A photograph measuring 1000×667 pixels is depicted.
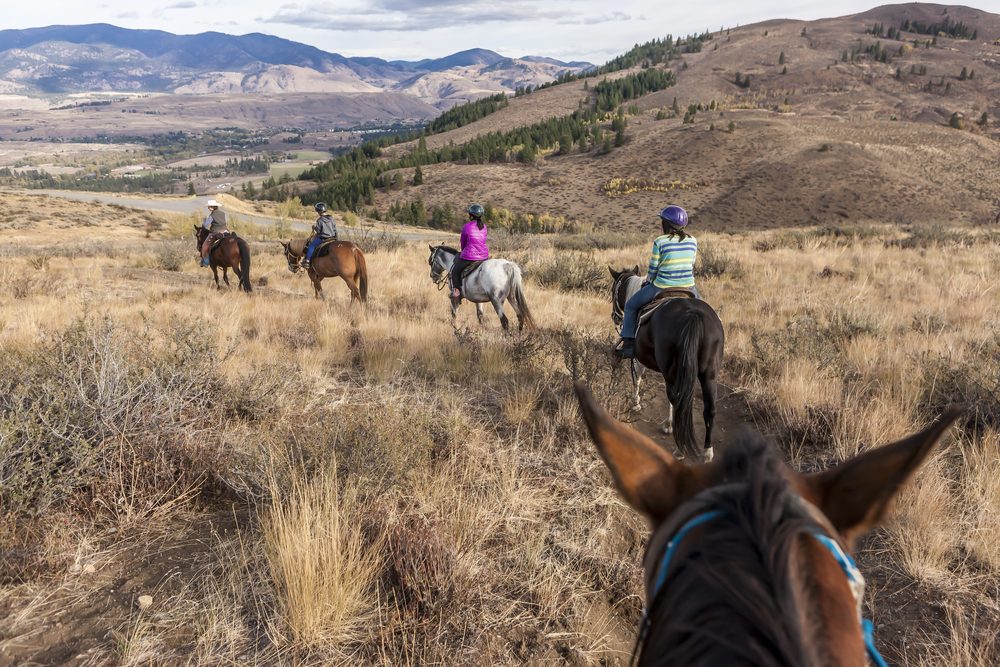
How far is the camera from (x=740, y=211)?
160 ft

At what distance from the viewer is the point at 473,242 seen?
8633mm

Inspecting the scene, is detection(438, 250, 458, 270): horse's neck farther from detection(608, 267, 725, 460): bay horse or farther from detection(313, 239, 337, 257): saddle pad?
detection(608, 267, 725, 460): bay horse

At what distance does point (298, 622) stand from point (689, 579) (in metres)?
2.27

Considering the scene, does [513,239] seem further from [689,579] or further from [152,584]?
[689,579]

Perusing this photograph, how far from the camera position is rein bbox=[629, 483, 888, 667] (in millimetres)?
903

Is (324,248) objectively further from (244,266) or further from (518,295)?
(518,295)

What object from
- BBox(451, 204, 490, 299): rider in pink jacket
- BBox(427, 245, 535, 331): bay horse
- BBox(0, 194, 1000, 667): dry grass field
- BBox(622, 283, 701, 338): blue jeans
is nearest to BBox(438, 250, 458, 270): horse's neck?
BBox(451, 204, 490, 299): rider in pink jacket

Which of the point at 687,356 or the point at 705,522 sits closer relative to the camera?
the point at 705,522

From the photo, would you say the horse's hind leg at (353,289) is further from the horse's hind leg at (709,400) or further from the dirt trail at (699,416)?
the horse's hind leg at (709,400)

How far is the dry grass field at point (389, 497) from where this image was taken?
2.59 metres

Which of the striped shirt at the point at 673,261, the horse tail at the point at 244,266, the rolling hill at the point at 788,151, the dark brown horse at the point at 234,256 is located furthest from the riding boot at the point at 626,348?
the rolling hill at the point at 788,151

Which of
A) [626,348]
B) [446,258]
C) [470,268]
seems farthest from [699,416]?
[446,258]

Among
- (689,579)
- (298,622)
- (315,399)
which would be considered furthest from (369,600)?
(315,399)

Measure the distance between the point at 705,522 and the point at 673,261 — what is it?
15.7ft
